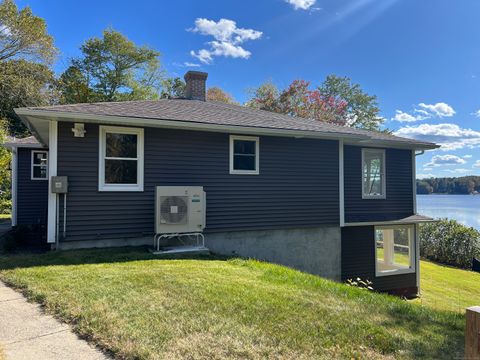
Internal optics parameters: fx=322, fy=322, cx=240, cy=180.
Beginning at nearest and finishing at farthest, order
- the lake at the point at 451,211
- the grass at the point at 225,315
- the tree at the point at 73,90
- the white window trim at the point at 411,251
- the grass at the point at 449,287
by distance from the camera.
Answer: the grass at the point at 225,315, the grass at the point at 449,287, the white window trim at the point at 411,251, the lake at the point at 451,211, the tree at the point at 73,90

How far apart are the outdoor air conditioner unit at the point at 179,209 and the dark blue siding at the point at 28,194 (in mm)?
6919

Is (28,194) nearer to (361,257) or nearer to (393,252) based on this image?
(361,257)

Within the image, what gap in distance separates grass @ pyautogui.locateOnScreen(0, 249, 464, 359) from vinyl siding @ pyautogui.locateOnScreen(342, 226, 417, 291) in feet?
16.4

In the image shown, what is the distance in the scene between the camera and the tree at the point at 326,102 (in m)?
26.1

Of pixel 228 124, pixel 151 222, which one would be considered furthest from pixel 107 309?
pixel 228 124

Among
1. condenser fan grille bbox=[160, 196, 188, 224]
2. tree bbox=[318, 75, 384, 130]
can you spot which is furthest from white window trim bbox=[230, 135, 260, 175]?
tree bbox=[318, 75, 384, 130]

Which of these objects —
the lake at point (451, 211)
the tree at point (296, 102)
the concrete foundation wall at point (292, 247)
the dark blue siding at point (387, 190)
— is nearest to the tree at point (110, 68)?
the tree at point (296, 102)

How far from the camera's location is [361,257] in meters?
9.84

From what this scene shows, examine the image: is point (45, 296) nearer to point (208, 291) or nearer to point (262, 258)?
point (208, 291)

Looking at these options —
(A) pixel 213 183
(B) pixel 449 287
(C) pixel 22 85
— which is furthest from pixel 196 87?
(C) pixel 22 85

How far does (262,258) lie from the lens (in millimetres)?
8273

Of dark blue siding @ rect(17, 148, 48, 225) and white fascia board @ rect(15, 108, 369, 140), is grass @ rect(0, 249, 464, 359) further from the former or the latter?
dark blue siding @ rect(17, 148, 48, 225)

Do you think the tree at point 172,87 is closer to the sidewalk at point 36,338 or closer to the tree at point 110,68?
the tree at point 110,68

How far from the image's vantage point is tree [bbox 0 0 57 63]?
20.0 meters
